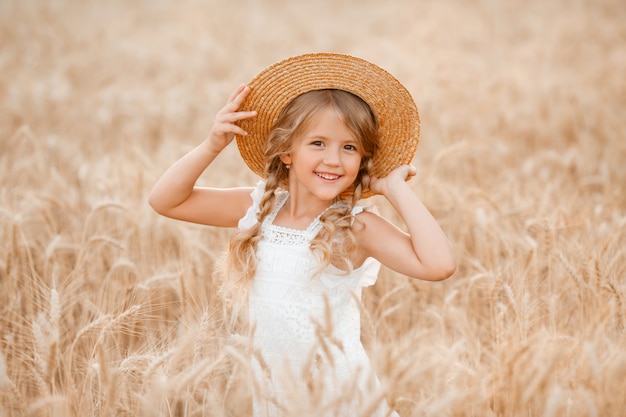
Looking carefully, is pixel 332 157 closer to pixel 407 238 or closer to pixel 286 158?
pixel 286 158

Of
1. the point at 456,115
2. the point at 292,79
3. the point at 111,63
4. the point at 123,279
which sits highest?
the point at 111,63

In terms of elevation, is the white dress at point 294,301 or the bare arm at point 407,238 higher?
the bare arm at point 407,238

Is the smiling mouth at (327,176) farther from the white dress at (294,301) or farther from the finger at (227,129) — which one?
the finger at (227,129)

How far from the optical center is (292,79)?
1.93 metres

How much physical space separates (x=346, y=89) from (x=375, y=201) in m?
1.73

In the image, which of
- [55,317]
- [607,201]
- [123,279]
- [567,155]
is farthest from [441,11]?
[55,317]

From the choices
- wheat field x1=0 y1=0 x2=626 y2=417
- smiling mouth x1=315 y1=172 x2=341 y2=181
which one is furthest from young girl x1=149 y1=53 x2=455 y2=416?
wheat field x1=0 y1=0 x2=626 y2=417

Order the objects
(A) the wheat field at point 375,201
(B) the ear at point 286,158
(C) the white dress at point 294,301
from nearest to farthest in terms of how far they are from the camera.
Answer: (A) the wheat field at point 375,201 → (C) the white dress at point 294,301 → (B) the ear at point 286,158

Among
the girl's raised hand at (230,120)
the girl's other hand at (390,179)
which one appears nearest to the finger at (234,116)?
the girl's raised hand at (230,120)

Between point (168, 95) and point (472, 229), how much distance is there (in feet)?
12.8

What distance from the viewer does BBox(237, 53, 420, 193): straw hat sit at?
1.89 meters

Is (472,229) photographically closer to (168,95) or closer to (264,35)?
(168,95)

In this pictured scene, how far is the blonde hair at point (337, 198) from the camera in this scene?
1.89 meters

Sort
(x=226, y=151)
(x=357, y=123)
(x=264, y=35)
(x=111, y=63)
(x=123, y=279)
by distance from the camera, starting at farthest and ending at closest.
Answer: (x=264, y=35) < (x=111, y=63) < (x=226, y=151) < (x=123, y=279) < (x=357, y=123)
